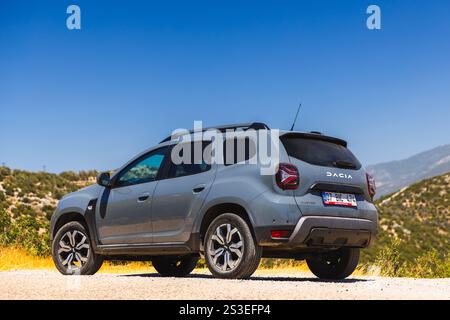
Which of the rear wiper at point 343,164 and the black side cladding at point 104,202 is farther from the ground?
the rear wiper at point 343,164

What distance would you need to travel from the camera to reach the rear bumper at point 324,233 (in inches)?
332

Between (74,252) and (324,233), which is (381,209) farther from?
(324,233)

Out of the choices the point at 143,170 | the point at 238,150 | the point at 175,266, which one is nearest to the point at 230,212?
the point at 238,150

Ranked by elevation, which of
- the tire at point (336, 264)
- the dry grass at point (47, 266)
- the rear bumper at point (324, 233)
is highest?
the rear bumper at point (324, 233)

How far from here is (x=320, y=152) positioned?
9.13 meters

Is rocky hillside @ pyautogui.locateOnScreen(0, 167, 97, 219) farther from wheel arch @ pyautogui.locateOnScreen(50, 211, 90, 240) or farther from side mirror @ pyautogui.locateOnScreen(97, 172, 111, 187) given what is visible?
side mirror @ pyautogui.locateOnScreen(97, 172, 111, 187)

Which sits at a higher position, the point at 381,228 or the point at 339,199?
the point at 339,199

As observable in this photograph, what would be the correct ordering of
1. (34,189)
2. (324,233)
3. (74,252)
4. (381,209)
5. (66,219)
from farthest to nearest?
1. (381,209)
2. (34,189)
3. (66,219)
4. (74,252)
5. (324,233)

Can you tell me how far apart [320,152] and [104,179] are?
3321 mm

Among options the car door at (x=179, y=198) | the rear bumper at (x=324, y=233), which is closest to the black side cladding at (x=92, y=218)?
the car door at (x=179, y=198)

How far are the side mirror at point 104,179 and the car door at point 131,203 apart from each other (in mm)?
88

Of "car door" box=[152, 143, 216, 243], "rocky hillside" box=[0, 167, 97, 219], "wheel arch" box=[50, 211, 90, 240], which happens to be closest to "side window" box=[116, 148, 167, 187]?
"car door" box=[152, 143, 216, 243]

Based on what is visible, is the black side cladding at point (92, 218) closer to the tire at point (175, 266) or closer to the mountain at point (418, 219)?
the tire at point (175, 266)

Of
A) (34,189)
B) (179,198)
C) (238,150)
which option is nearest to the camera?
(238,150)
